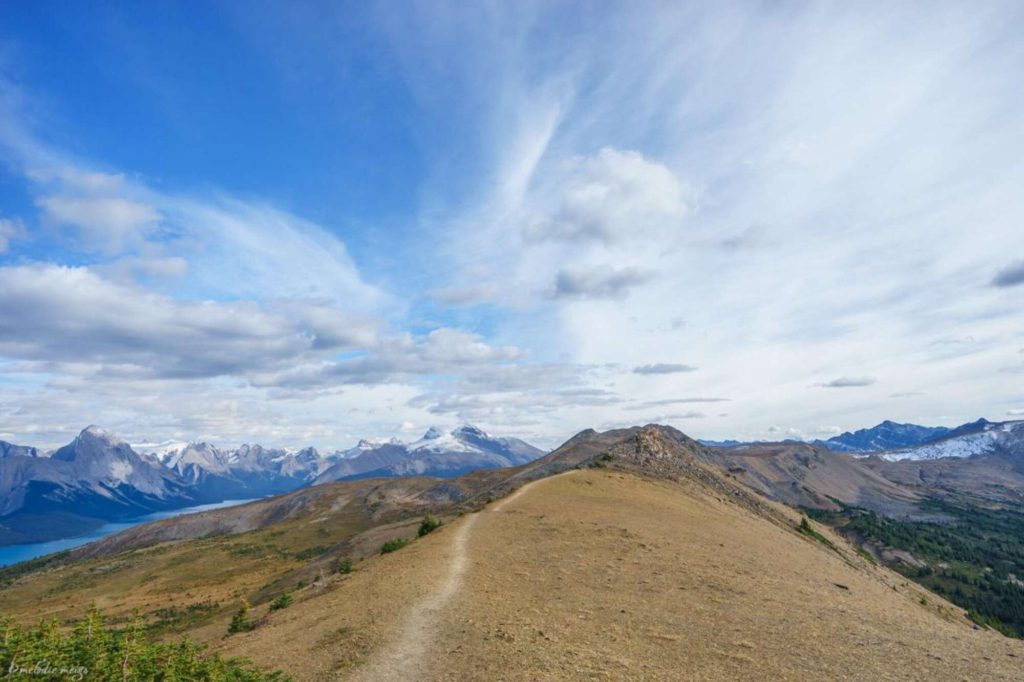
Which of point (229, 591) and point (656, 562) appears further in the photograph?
point (229, 591)

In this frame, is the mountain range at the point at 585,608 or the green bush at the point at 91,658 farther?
the mountain range at the point at 585,608

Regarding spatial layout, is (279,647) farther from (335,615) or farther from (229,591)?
(229,591)

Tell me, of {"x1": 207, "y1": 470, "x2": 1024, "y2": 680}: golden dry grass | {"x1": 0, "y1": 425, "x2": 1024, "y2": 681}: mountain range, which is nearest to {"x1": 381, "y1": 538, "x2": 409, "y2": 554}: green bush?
{"x1": 0, "y1": 425, "x2": 1024, "y2": 681}: mountain range

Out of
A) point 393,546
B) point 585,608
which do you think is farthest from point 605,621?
point 393,546

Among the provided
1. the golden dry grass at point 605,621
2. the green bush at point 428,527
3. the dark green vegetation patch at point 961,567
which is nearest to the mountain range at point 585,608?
the golden dry grass at point 605,621

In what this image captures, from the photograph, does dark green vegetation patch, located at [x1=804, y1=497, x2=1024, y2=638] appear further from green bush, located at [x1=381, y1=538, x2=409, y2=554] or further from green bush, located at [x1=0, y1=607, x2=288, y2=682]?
green bush, located at [x1=0, y1=607, x2=288, y2=682]

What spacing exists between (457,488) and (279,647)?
105338mm

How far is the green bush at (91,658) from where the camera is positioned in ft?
37.9

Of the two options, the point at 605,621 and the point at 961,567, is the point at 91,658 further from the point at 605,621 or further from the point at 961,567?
the point at 961,567

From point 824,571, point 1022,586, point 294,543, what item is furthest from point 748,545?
point 1022,586

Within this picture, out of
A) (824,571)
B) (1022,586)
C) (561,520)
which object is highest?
(561,520)

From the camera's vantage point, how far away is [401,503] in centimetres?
12556

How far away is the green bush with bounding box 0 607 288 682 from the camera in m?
11.6

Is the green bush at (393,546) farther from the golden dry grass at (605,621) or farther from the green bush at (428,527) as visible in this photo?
the golden dry grass at (605,621)
